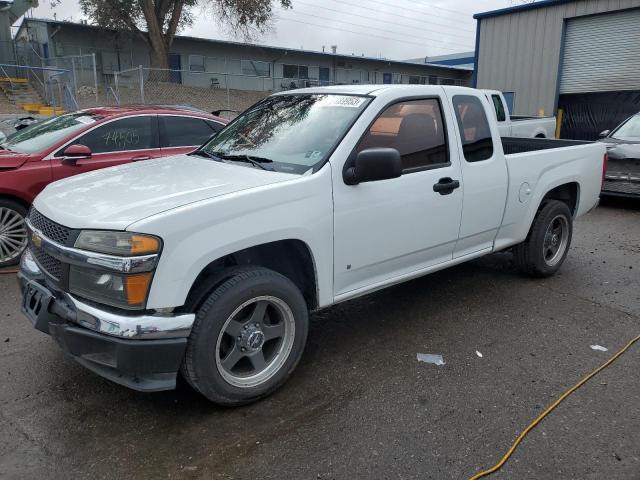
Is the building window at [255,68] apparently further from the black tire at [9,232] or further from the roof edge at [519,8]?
the black tire at [9,232]

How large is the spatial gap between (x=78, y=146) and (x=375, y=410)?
4.56 m

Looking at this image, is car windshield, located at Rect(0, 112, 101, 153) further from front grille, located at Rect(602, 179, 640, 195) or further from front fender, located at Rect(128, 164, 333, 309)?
front grille, located at Rect(602, 179, 640, 195)

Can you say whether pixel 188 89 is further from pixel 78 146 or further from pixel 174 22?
pixel 78 146

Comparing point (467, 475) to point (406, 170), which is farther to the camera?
point (406, 170)

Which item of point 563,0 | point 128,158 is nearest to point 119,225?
point 128,158

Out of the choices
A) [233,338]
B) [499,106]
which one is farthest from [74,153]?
[499,106]

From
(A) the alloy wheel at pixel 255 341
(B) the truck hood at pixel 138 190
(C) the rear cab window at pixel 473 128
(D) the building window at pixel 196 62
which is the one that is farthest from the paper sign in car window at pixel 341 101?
(D) the building window at pixel 196 62

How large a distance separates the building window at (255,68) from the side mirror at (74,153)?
97.6 feet

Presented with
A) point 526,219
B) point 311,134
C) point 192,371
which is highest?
point 311,134

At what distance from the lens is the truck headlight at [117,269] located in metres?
2.64

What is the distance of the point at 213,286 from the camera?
9.65 ft

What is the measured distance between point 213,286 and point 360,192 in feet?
3.81

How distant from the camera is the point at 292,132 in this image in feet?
12.4

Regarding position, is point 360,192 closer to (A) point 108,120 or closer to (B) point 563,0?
(A) point 108,120
